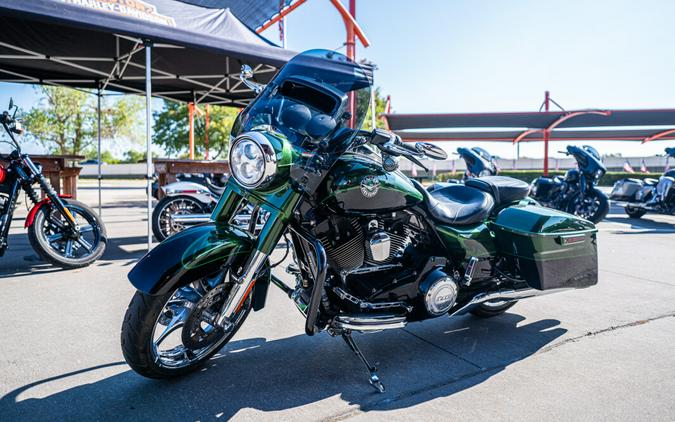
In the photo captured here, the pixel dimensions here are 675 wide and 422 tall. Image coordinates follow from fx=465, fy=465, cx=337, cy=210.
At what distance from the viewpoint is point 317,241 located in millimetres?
2299

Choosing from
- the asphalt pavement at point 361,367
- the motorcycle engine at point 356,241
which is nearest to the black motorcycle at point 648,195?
the asphalt pavement at point 361,367

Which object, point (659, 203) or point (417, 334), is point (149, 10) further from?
point (659, 203)

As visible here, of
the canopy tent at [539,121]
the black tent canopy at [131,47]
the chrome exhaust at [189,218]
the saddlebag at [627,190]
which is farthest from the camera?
the canopy tent at [539,121]

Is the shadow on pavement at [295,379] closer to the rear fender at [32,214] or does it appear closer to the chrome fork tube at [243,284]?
the chrome fork tube at [243,284]

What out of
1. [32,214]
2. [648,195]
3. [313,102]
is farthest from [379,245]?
[648,195]

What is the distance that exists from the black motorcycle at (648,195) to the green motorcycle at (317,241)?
9194mm

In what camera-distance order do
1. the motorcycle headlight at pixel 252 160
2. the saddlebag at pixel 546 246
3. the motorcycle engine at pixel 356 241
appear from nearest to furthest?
1. the motorcycle headlight at pixel 252 160
2. the motorcycle engine at pixel 356 241
3. the saddlebag at pixel 546 246

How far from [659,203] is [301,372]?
1057cm

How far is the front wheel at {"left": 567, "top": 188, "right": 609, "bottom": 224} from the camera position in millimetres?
9055

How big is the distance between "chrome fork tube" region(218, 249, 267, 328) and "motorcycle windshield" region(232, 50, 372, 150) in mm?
593

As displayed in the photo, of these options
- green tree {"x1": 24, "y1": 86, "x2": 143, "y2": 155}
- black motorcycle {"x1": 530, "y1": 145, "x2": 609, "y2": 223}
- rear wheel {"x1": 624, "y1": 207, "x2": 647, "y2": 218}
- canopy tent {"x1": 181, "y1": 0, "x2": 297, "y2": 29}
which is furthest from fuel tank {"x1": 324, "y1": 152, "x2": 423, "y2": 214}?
green tree {"x1": 24, "y1": 86, "x2": 143, "y2": 155}

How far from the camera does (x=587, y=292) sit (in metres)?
4.30

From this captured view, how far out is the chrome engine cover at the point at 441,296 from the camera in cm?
263

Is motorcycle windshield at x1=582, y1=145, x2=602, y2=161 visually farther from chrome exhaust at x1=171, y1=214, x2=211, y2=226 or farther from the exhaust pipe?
chrome exhaust at x1=171, y1=214, x2=211, y2=226
